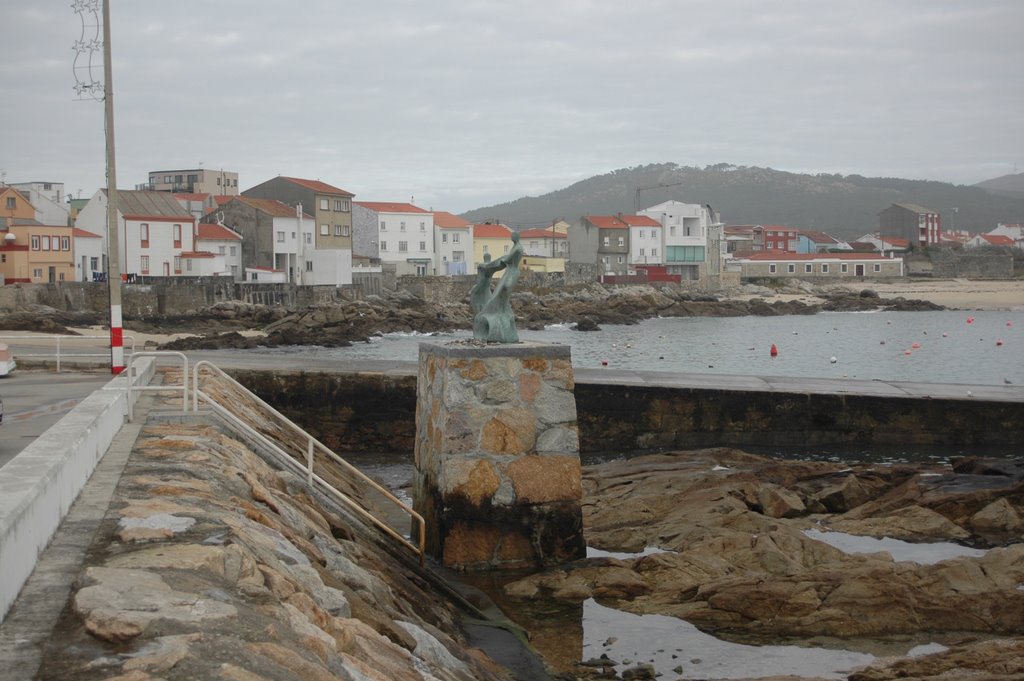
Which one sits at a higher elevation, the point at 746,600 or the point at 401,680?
the point at 401,680

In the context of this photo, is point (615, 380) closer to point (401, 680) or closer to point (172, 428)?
point (172, 428)

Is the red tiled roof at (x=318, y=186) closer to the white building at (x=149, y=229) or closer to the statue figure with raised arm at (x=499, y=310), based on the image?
the white building at (x=149, y=229)

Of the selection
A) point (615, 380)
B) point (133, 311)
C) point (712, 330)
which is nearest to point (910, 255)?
point (712, 330)

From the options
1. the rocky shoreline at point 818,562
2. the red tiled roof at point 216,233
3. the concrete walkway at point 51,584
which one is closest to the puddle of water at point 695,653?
the rocky shoreline at point 818,562

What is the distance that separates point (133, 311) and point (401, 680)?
5894 centimetres

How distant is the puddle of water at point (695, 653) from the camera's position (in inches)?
334

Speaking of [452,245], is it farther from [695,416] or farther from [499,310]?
[499,310]

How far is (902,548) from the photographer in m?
12.1

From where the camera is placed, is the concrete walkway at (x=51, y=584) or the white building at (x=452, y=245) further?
the white building at (x=452, y=245)

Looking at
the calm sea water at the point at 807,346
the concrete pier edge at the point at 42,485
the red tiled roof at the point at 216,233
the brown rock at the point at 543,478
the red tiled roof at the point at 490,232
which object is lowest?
the calm sea water at the point at 807,346

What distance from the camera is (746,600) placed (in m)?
9.63

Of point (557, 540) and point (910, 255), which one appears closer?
point (557, 540)

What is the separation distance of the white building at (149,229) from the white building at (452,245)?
2917 cm

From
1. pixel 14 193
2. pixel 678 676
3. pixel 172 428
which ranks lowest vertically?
pixel 678 676
